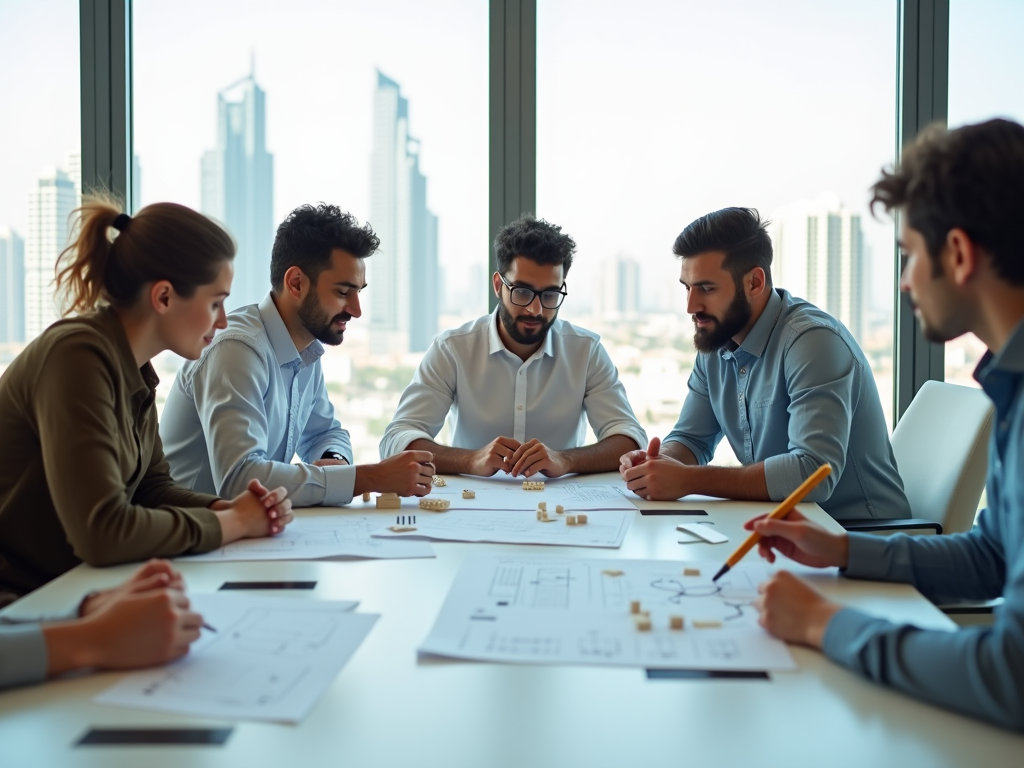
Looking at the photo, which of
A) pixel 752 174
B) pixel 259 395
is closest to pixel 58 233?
pixel 259 395

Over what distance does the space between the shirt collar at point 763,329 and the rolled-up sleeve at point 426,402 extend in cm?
103

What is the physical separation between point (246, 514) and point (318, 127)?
2.28 m

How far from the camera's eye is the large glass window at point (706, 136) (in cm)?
368

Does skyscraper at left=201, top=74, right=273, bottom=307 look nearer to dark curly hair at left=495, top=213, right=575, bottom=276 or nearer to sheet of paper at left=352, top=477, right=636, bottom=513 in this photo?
dark curly hair at left=495, top=213, right=575, bottom=276

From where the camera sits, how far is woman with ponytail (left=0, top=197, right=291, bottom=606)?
5.32 ft

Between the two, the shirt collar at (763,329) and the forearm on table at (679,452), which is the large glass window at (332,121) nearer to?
the forearm on table at (679,452)

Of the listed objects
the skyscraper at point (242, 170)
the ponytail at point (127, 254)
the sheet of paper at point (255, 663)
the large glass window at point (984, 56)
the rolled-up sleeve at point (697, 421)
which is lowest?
the sheet of paper at point (255, 663)

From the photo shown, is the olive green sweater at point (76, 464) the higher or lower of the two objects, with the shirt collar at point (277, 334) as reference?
lower

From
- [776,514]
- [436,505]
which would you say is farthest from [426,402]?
[776,514]

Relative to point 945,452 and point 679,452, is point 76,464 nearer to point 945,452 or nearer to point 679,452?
point 679,452

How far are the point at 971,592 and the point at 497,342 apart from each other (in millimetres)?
1929

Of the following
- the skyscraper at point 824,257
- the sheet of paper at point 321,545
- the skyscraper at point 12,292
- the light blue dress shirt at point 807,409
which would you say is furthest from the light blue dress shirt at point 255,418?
the skyscraper at point 824,257

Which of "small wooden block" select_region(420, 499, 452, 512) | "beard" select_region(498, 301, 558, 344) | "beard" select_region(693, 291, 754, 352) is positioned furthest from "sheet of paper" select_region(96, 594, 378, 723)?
"beard" select_region(498, 301, 558, 344)

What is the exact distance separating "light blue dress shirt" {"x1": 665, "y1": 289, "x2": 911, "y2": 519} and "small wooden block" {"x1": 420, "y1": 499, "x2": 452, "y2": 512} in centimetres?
81
